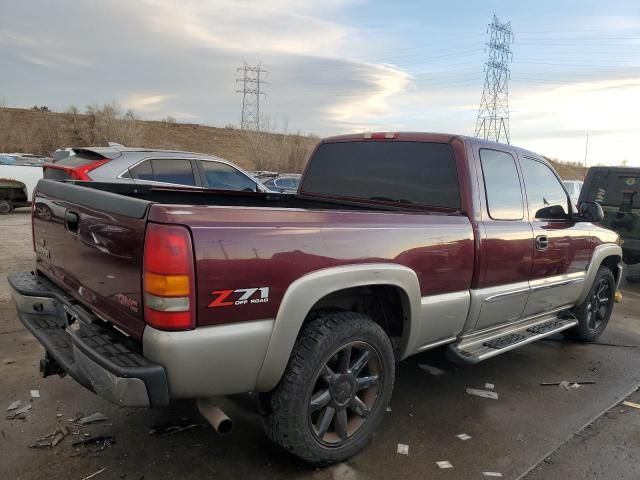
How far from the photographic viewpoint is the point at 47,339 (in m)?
2.90

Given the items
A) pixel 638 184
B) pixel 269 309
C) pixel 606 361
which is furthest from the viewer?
pixel 638 184

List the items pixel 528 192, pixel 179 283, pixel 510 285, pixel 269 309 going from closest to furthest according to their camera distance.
A: 1. pixel 179 283
2. pixel 269 309
3. pixel 510 285
4. pixel 528 192

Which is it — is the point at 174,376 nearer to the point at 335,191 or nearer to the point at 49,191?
the point at 49,191

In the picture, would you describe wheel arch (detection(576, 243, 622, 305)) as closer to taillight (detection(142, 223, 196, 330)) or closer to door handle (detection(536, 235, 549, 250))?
door handle (detection(536, 235, 549, 250))

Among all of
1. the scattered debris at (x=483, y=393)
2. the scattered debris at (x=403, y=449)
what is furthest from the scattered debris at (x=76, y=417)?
the scattered debris at (x=483, y=393)

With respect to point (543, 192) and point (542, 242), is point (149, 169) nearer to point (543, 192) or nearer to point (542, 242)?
point (543, 192)

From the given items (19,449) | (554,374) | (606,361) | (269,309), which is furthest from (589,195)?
(19,449)

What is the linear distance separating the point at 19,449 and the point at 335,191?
2.92m

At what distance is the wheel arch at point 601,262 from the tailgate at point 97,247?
14.4 feet

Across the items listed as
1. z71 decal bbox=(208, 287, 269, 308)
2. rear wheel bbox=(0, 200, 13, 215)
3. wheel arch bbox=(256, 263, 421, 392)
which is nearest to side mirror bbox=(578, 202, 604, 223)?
wheel arch bbox=(256, 263, 421, 392)

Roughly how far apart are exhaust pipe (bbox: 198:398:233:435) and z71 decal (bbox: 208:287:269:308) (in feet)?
1.98

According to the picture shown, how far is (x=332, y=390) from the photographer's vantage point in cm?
288

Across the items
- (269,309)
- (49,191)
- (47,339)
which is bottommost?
(47,339)

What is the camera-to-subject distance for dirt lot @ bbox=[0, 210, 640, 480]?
2906mm
